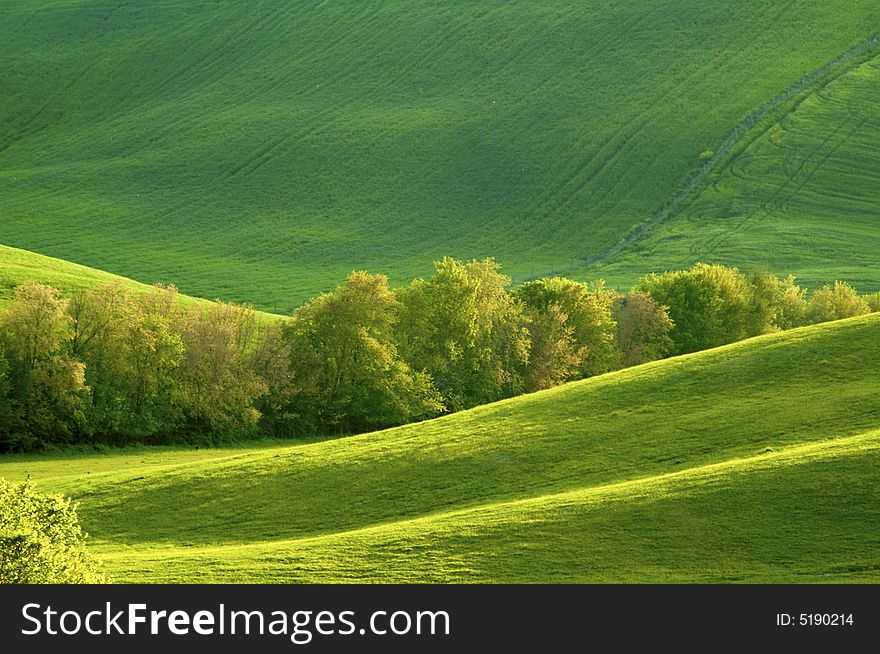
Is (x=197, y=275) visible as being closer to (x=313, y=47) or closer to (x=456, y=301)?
(x=456, y=301)

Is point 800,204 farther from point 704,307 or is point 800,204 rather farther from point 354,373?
point 354,373

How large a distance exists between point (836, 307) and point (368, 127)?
234 feet

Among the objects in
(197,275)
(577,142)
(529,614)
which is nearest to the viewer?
(529,614)

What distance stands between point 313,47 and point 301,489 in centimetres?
13066

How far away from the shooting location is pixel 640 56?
153000 mm

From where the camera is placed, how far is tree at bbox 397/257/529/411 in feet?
227

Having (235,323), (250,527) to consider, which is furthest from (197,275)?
(250,527)

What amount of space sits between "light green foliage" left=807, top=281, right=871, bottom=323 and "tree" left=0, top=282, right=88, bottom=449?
4920 cm

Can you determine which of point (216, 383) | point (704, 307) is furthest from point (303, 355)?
point (704, 307)

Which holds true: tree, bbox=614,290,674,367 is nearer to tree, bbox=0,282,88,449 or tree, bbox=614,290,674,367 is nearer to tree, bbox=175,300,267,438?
tree, bbox=175,300,267,438

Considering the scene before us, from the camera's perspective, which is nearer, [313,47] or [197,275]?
[197,275]

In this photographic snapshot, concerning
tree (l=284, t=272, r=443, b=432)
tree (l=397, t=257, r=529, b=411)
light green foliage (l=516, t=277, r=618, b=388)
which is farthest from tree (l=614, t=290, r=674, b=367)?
tree (l=284, t=272, r=443, b=432)

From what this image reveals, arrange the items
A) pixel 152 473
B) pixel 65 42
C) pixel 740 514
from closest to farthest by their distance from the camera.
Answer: pixel 740 514, pixel 152 473, pixel 65 42

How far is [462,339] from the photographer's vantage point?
69.9 metres
